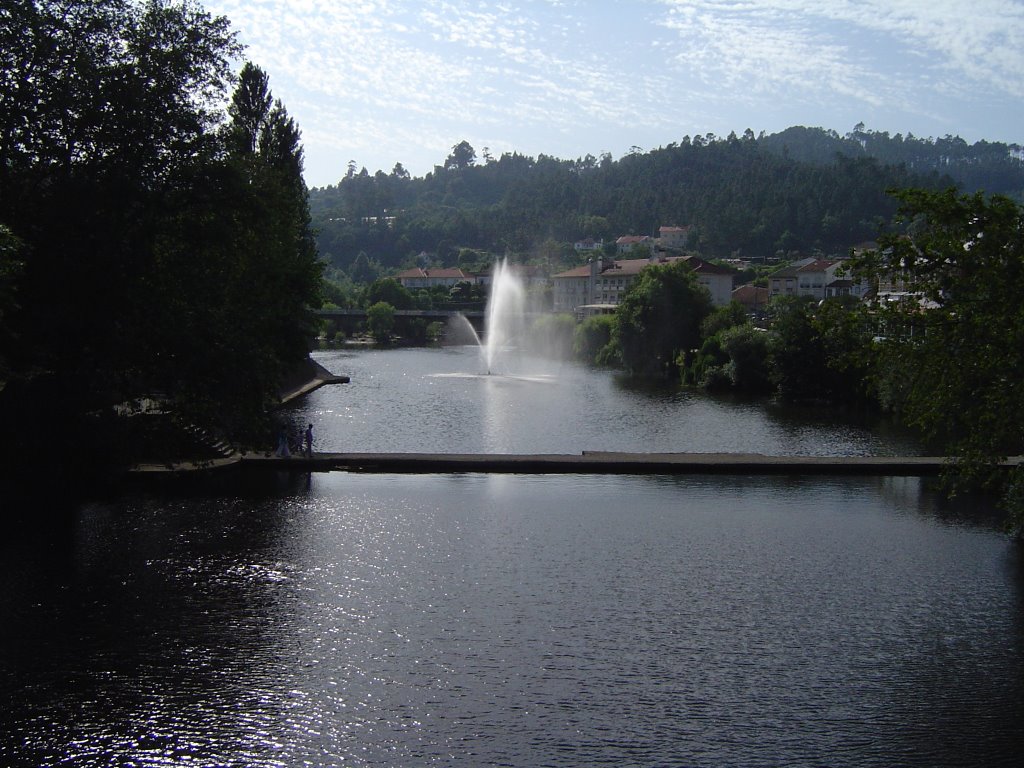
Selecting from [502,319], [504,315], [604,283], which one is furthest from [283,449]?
[604,283]

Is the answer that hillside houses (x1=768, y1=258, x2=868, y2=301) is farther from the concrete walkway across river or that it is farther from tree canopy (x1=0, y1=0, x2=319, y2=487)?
tree canopy (x1=0, y1=0, x2=319, y2=487)

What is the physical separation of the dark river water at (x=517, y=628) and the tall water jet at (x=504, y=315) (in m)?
81.2

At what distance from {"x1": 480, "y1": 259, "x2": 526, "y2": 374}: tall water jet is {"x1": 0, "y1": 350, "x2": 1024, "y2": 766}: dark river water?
81.2m

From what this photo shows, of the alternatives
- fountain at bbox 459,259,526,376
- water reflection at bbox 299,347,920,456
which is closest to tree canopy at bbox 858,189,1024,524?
water reflection at bbox 299,347,920,456

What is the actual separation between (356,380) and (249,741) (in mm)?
67877

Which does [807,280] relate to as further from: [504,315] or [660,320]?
[660,320]

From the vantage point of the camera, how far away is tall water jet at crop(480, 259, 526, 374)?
129250 mm

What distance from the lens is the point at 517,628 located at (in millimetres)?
22031

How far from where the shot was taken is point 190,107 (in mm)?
34188

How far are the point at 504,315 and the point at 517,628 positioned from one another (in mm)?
124620

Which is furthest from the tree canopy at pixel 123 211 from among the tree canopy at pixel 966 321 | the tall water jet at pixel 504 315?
the tall water jet at pixel 504 315

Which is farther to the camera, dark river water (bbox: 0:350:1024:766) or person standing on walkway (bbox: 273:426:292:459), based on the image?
person standing on walkway (bbox: 273:426:292:459)

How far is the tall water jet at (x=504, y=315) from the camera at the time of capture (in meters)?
129

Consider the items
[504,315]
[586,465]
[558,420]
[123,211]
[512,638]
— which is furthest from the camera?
[504,315]
